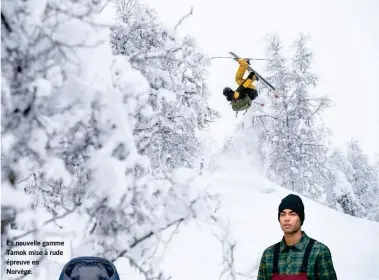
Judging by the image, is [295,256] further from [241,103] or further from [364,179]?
[364,179]

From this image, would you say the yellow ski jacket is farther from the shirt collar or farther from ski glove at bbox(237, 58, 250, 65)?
the shirt collar

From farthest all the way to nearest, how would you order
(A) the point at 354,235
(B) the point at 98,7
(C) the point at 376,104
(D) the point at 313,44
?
(D) the point at 313,44
(A) the point at 354,235
(C) the point at 376,104
(B) the point at 98,7

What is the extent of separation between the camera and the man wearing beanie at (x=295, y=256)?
2654mm

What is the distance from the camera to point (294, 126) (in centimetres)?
2084

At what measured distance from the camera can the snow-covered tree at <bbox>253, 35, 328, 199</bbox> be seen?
20719mm

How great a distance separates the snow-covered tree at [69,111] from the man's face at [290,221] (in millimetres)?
1057

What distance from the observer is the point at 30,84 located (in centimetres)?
319

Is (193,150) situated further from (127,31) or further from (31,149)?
(31,149)

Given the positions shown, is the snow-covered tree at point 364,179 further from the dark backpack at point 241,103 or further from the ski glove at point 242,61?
the ski glove at point 242,61

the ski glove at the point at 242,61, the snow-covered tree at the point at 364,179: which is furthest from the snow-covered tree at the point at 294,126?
the ski glove at the point at 242,61

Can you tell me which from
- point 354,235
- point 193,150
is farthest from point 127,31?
point 354,235

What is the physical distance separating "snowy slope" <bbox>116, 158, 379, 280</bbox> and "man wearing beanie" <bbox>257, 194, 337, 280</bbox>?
5.06 metres

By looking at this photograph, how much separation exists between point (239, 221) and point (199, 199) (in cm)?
822

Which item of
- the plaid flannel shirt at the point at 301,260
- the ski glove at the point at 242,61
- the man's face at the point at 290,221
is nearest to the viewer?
the plaid flannel shirt at the point at 301,260
